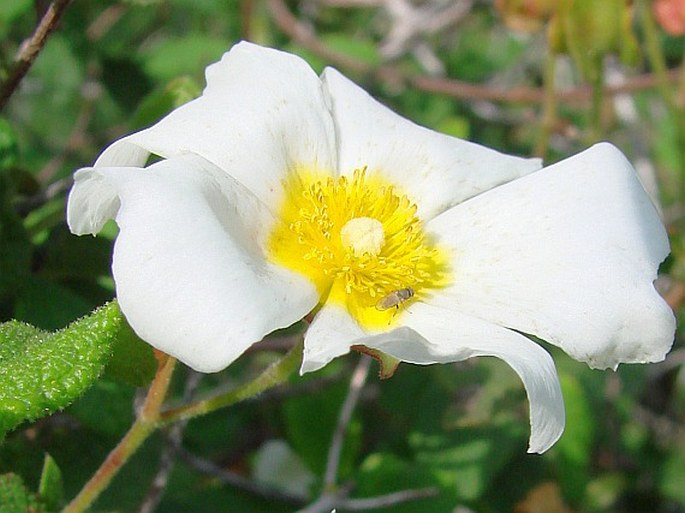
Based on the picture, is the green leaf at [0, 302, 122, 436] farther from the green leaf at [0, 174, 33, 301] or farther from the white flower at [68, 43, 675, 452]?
the green leaf at [0, 174, 33, 301]

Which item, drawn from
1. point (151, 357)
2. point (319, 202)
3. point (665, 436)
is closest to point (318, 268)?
point (319, 202)

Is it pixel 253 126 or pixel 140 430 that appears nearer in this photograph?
pixel 140 430

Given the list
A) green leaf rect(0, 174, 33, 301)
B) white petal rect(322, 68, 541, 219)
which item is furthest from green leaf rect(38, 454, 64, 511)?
white petal rect(322, 68, 541, 219)

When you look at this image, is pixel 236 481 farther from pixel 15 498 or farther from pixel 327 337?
pixel 327 337

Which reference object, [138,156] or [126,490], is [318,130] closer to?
[138,156]

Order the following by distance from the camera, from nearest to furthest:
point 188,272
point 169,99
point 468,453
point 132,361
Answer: point 188,272
point 132,361
point 169,99
point 468,453

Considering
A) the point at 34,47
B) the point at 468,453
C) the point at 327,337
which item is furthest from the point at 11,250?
the point at 468,453
